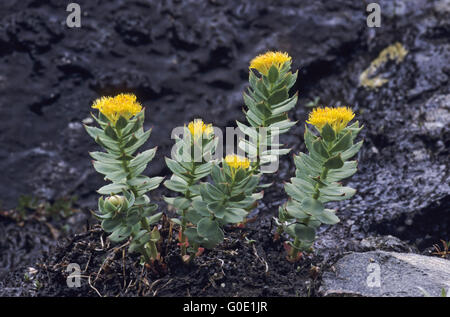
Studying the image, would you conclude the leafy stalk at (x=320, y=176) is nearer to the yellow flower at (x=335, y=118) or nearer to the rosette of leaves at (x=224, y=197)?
the yellow flower at (x=335, y=118)

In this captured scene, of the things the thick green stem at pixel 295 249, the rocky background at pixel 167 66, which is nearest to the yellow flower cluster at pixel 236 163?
the thick green stem at pixel 295 249

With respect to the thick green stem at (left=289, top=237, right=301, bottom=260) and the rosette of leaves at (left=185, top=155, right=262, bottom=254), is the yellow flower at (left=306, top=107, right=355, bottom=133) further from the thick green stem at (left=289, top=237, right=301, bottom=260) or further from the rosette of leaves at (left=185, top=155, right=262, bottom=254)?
the thick green stem at (left=289, top=237, right=301, bottom=260)

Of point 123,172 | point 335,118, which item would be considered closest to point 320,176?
point 335,118

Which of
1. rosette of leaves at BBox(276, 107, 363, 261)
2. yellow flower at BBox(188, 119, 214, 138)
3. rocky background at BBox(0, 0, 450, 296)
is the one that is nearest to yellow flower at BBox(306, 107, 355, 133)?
rosette of leaves at BBox(276, 107, 363, 261)

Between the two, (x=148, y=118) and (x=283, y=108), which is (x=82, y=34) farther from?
(x=283, y=108)

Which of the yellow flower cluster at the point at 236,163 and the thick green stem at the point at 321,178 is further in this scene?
the thick green stem at the point at 321,178

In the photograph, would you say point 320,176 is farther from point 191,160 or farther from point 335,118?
point 191,160
